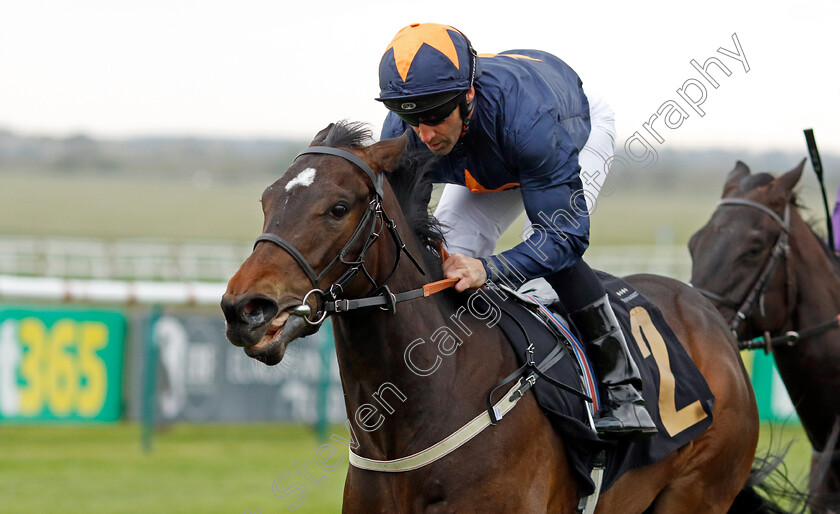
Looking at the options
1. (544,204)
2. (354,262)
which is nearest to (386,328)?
(354,262)

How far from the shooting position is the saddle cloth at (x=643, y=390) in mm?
3119

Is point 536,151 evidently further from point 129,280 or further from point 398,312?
point 129,280

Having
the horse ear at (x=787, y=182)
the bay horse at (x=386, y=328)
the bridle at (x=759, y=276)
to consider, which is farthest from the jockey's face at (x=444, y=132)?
the horse ear at (x=787, y=182)

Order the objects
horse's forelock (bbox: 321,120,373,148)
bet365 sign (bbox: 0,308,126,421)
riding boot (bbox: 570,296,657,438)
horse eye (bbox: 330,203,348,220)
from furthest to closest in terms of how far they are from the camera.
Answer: bet365 sign (bbox: 0,308,126,421), riding boot (bbox: 570,296,657,438), horse's forelock (bbox: 321,120,373,148), horse eye (bbox: 330,203,348,220)

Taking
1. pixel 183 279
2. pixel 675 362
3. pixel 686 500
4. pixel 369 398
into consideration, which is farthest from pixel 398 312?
pixel 183 279

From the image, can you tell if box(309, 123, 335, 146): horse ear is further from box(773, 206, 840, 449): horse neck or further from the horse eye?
box(773, 206, 840, 449): horse neck

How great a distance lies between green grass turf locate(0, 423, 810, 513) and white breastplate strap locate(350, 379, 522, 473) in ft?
11.5

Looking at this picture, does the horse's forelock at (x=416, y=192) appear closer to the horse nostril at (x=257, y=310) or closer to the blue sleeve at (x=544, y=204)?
the blue sleeve at (x=544, y=204)

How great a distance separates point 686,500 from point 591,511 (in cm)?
74

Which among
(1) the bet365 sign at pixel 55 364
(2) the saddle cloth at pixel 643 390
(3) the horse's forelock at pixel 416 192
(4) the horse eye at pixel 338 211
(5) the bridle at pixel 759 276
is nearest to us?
(4) the horse eye at pixel 338 211

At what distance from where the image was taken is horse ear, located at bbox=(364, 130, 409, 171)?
9.10ft

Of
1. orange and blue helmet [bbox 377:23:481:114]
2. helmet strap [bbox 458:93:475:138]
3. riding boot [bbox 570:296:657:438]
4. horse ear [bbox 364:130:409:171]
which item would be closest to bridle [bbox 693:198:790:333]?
riding boot [bbox 570:296:657:438]

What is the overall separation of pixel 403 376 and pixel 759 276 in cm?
262

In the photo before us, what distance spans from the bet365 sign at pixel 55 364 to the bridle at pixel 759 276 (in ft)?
18.1
